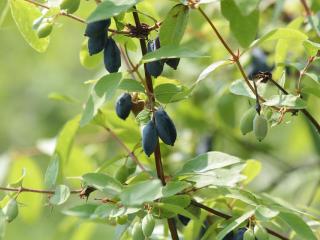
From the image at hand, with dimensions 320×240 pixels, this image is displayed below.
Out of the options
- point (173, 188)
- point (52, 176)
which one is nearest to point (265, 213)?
point (173, 188)

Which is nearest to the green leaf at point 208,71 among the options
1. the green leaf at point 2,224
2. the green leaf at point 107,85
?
the green leaf at point 107,85

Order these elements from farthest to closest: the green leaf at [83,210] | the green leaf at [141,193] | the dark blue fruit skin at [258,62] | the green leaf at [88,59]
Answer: the dark blue fruit skin at [258,62] < the green leaf at [88,59] < the green leaf at [83,210] < the green leaf at [141,193]

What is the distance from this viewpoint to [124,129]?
161 centimetres

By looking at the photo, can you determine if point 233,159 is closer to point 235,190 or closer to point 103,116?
point 235,190

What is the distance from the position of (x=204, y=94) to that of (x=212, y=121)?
11 cm

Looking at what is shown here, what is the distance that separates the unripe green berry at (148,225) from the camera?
47.2 inches

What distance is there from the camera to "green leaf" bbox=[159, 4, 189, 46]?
1260mm

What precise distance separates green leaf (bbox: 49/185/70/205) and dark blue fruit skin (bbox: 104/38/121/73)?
7.4 inches

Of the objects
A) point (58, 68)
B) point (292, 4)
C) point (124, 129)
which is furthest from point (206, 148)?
point (58, 68)

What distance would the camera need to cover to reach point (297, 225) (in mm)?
1267

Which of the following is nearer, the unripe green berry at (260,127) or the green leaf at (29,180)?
the unripe green berry at (260,127)

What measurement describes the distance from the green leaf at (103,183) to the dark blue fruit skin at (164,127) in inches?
3.7

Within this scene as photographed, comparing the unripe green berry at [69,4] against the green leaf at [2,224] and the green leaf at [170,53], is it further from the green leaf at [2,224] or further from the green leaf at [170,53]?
the green leaf at [2,224]

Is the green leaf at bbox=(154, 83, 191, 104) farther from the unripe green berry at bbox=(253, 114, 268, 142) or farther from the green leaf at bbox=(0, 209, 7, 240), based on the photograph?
the green leaf at bbox=(0, 209, 7, 240)
